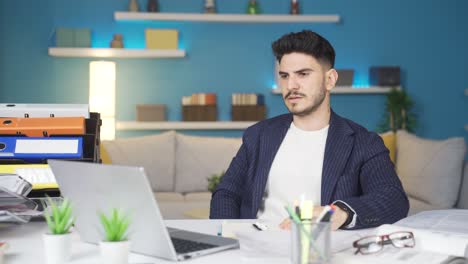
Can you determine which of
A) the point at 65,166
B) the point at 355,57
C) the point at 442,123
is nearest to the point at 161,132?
the point at 355,57

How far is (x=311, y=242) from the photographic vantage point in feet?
3.76

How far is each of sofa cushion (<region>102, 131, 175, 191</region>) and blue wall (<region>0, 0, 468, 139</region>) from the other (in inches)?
27.4

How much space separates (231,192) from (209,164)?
2971 millimetres

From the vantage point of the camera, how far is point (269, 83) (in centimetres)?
591

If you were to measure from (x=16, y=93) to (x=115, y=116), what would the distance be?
0.85 meters

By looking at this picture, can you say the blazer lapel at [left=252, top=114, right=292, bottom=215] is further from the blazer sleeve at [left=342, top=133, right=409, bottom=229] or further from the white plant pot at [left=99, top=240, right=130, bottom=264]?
the white plant pot at [left=99, top=240, right=130, bottom=264]

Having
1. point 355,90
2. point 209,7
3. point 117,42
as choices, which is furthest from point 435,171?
point 117,42

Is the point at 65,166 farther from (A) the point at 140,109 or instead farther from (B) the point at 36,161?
(A) the point at 140,109

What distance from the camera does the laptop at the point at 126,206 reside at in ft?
3.88

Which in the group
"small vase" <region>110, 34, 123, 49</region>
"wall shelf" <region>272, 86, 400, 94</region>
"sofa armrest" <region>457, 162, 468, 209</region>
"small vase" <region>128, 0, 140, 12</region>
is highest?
"small vase" <region>128, 0, 140, 12</region>

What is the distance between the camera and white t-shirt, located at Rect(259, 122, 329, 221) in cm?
218

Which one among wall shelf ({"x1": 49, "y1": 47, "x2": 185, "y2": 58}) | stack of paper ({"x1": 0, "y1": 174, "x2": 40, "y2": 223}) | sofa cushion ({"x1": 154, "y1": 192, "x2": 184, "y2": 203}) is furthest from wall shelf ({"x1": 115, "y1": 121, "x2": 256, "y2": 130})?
stack of paper ({"x1": 0, "y1": 174, "x2": 40, "y2": 223})

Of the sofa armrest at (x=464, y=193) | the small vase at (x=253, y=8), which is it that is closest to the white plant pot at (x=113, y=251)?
the sofa armrest at (x=464, y=193)

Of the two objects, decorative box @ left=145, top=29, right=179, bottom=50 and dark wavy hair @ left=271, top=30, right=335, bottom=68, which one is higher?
decorative box @ left=145, top=29, right=179, bottom=50
